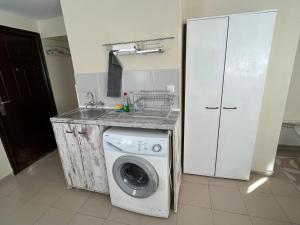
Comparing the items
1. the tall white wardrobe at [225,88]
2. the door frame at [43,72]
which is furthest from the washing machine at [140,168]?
the door frame at [43,72]

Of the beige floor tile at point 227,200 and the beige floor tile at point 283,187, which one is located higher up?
the beige floor tile at point 283,187

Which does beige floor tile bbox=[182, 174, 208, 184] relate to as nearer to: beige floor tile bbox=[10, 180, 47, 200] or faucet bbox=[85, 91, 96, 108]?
faucet bbox=[85, 91, 96, 108]

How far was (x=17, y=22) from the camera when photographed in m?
2.34

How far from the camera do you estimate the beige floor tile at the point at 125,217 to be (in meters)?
1.57

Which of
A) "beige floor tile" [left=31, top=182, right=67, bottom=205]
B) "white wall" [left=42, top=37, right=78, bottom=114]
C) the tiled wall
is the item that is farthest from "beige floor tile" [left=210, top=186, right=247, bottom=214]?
"white wall" [left=42, top=37, right=78, bottom=114]

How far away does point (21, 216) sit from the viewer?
5.54ft

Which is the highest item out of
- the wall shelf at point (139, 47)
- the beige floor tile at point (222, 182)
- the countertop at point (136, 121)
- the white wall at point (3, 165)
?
the wall shelf at point (139, 47)

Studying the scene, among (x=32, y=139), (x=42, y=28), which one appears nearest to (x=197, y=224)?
(x=32, y=139)

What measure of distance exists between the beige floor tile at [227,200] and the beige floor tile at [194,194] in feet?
0.22

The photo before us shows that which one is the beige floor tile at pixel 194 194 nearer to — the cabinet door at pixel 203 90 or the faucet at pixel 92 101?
the cabinet door at pixel 203 90

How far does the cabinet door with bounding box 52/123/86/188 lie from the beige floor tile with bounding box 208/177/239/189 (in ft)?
5.16

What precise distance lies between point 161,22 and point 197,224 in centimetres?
199

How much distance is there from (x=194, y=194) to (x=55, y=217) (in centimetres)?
152

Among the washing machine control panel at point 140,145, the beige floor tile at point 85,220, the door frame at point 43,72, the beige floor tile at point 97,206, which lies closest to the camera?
the washing machine control panel at point 140,145
